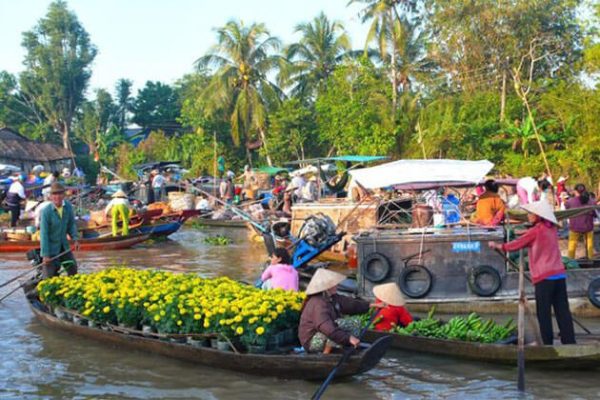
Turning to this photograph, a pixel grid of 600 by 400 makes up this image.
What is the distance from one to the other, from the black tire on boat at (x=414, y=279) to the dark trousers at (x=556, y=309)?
282cm

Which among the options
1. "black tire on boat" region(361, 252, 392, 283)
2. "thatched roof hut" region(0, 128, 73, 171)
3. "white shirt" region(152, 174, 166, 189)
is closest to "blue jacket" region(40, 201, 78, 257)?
"black tire on boat" region(361, 252, 392, 283)

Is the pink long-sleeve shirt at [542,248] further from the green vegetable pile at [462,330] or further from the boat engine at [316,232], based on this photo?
the boat engine at [316,232]

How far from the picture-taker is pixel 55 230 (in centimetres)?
941

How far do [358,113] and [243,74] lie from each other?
7646 millimetres

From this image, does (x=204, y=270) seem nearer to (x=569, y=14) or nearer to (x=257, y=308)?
(x=257, y=308)

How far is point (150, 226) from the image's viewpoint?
63.7 ft

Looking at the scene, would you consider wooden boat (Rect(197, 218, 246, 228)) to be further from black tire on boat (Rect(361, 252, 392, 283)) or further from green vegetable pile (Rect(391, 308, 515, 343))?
green vegetable pile (Rect(391, 308, 515, 343))

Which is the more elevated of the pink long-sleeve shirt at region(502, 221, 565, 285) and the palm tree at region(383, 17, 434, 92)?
the palm tree at region(383, 17, 434, 92)

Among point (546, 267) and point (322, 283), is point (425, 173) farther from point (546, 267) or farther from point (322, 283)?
point (322, 283)

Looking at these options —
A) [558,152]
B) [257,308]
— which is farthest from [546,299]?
[558,152]

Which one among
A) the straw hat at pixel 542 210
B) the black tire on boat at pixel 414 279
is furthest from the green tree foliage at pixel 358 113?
the straw hat at pixel 542 210

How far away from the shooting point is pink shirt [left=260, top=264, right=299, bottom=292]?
8.52 m

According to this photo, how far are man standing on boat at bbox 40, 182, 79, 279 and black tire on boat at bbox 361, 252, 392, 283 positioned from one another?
3.81 metres

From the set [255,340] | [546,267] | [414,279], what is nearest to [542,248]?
[546,267]
